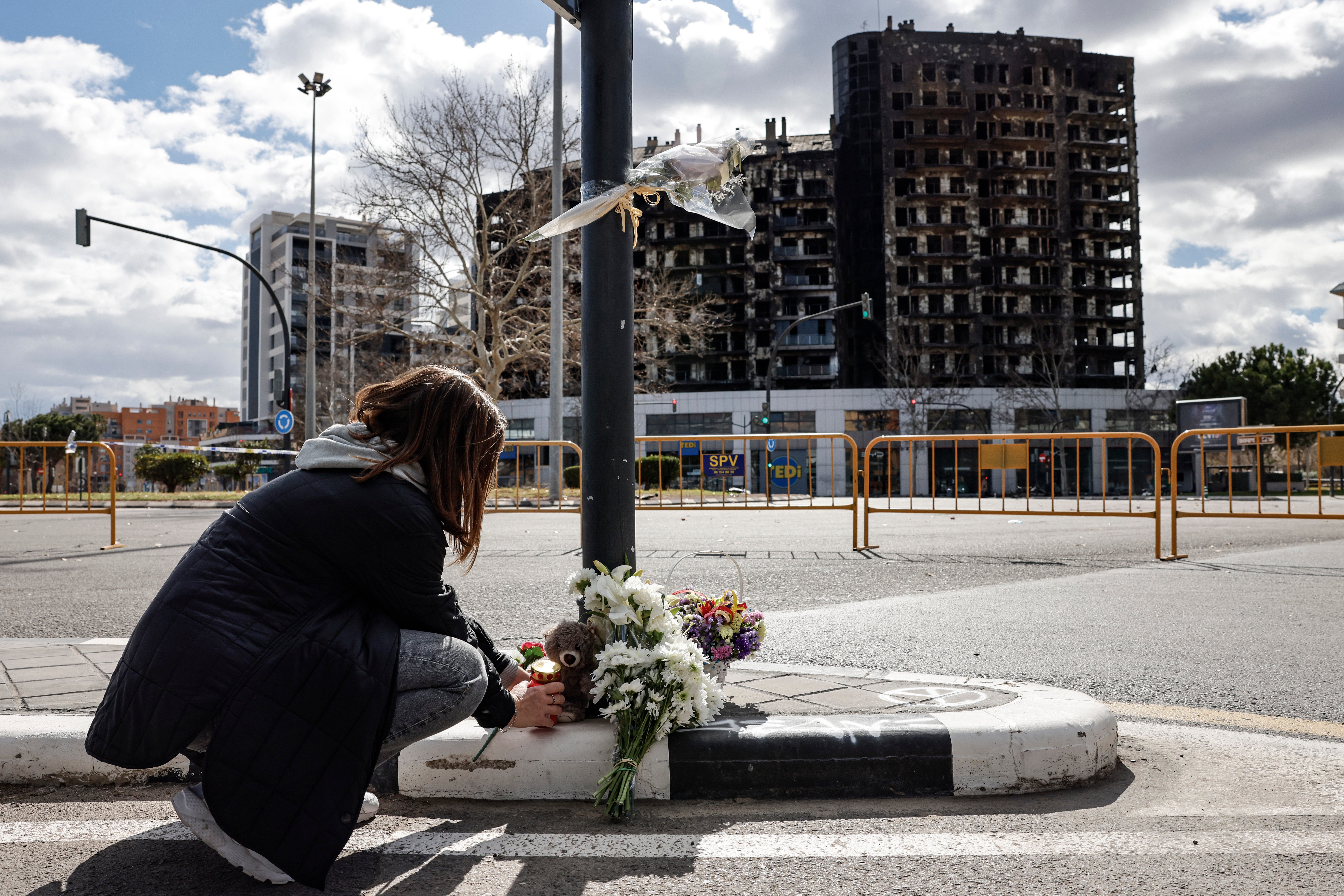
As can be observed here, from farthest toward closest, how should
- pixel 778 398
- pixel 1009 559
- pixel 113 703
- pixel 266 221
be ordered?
1. pixel 266 221
2. pixel 778 398
3. pixel 1009 559
4. pixel 113 703

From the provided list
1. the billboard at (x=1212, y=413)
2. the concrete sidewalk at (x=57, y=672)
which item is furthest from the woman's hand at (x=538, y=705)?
the billboard at (x=1212, y=413)

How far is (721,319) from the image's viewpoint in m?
30.4

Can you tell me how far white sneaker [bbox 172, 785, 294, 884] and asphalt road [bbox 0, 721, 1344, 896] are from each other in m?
0.05

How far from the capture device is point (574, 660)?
290 centimetres

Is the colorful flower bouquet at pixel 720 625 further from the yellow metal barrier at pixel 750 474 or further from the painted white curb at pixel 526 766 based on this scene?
the yellow metal barrier at pixel 750 474

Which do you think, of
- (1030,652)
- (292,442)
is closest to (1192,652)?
(1030,652)

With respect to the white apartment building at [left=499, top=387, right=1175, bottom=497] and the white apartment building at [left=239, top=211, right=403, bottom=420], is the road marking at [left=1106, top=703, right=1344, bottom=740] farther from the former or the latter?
the white apartment building at [left=239, top=211, right=403, bottom=420]

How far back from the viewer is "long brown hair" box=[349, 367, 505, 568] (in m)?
2.38

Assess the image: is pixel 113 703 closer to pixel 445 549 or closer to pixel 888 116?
pixel 445 549

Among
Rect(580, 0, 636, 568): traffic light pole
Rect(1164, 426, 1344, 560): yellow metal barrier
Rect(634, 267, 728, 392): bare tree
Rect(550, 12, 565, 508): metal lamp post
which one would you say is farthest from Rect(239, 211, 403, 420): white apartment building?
Rect(580, 0, 636, 568): traffic light pole

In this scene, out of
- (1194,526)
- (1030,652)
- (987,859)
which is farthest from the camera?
(1194,526)

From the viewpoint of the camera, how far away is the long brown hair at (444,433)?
93.8 inches

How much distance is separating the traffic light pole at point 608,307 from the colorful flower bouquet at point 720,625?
290mm

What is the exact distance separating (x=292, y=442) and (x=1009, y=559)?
81.6 ft
